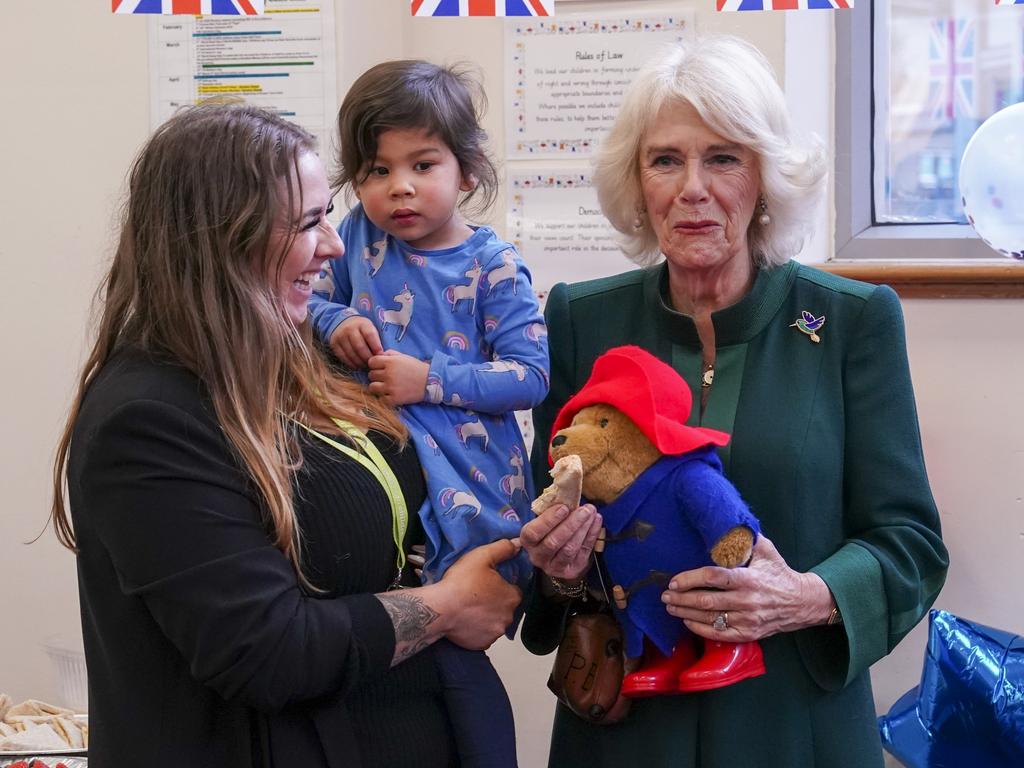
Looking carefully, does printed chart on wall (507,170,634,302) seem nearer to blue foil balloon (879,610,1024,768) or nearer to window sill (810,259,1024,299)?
window sill (810,259,1024,299)

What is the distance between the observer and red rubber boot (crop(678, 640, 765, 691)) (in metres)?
1.43

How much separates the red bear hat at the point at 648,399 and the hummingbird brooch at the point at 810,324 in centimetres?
26

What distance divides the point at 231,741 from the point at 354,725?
0.50ft

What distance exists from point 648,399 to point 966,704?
1.09m

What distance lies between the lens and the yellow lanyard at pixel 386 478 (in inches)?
56.7

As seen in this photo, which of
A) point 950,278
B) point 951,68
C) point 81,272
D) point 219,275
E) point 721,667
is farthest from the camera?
point 81,272

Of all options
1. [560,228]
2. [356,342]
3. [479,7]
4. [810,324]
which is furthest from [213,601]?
[560,228]

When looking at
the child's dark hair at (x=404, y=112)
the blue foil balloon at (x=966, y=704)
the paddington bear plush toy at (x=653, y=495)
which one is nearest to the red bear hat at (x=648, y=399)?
the paddington bear plush toy at (x=653, y=495)

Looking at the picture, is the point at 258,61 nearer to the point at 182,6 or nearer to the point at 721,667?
the point at 182,6

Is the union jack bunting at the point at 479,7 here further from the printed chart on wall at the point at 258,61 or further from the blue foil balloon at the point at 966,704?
the blue foil balloon at the point at 966,704

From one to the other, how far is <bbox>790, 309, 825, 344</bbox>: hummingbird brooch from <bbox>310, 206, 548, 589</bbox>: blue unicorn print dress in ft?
1.17

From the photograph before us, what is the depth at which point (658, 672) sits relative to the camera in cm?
148

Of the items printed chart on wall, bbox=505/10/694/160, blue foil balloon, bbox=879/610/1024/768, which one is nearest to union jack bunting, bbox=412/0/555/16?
printed chart on wall, bbox=505/10/694/160

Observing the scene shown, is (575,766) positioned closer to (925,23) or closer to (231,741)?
(231,741)
